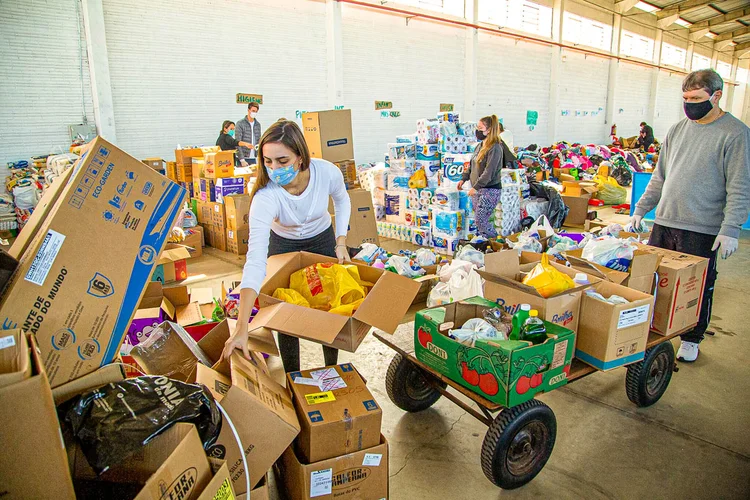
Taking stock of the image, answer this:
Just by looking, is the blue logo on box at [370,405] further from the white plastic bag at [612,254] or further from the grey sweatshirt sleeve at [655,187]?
the grey sweatshirt sleeve at [655,187]

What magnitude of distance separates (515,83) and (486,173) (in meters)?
9.49

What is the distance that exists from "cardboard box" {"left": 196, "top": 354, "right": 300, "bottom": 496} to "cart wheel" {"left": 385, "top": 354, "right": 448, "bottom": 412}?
0.88 metres

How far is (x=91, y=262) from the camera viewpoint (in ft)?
4.12

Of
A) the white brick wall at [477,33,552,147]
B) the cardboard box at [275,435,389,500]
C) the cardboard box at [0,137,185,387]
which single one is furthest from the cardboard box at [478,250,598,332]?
the white brick wall at [477,33,552,147]

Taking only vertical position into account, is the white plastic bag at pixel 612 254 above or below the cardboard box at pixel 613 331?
above

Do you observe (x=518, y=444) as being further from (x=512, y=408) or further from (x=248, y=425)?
(x=248, y=425)

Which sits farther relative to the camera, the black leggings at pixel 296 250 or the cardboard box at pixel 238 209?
the cardboard box at pixel 238 209

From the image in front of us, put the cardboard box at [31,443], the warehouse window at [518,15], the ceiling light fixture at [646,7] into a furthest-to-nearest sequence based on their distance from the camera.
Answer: the ceiling light fixture at [646,7]
the warehouse window at [518,15]
the cardboard box at [31,443]

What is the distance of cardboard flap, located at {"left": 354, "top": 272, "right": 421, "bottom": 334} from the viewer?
1.88 meters

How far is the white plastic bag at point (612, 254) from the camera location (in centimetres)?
254

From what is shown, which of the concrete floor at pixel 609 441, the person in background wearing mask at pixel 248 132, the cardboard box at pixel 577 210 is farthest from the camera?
the person in background wearing mask at pixel 248 132

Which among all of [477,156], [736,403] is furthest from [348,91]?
[736,403]

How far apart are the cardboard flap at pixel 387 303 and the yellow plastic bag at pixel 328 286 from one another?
0.18 m

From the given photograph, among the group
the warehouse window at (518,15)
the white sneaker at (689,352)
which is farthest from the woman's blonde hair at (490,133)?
the warehouse window at (518,15)
